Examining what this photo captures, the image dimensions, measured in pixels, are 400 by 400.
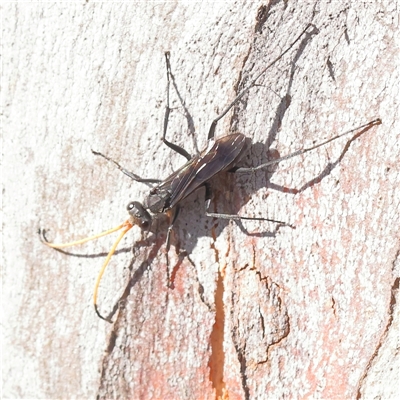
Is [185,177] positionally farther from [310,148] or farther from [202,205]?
[310,148]

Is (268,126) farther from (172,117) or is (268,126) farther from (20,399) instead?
(20,399)

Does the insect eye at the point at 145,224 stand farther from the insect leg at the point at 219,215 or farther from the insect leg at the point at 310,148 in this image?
the insect leg at the point at 310,148

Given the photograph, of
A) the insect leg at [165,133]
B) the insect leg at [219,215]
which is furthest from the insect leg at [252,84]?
the insect leg at [219,215]

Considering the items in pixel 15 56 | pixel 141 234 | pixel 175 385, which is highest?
pixel 15 56

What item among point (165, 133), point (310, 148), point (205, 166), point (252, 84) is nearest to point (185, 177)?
point (205, 166)

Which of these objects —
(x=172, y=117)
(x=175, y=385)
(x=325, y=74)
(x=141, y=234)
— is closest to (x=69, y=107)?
(x=172, y=117)

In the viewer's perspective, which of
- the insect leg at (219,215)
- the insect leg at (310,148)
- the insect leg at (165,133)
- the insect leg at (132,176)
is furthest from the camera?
the insect leg at (132,176)
